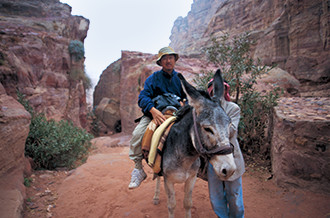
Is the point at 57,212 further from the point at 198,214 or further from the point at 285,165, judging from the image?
the point at 285,165

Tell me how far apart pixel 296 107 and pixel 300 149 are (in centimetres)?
167

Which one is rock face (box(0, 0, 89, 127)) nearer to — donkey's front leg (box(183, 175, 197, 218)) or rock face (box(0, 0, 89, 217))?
rock face (box(0, 0, 89, 217))

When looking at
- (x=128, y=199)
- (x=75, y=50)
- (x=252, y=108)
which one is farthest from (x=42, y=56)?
(x=252, y=108)

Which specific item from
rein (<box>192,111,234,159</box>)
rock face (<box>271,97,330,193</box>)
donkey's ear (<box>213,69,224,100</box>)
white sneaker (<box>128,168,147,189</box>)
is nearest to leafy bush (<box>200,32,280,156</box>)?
rock face (<box>271,97,330,193</box>)

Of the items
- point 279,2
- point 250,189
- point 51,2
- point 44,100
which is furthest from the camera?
point 279,2

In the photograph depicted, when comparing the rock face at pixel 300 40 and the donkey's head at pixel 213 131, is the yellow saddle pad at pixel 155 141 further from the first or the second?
the rock face at pixel 300 40

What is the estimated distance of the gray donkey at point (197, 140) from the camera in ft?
4.85

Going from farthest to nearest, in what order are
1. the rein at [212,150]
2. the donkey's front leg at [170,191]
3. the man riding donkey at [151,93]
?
the man riding donkey at [151,93] < the donkey's front leg at [170,191] < the rein at [212,150]

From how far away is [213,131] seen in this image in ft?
5.05

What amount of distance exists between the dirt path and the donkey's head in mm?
2169

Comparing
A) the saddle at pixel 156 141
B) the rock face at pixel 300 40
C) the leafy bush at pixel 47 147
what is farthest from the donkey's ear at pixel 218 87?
the rock face at pixel 300 40

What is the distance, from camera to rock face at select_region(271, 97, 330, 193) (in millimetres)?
3119

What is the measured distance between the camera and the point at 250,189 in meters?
3.94

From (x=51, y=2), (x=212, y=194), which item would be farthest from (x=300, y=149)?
(x=51, y=2)
